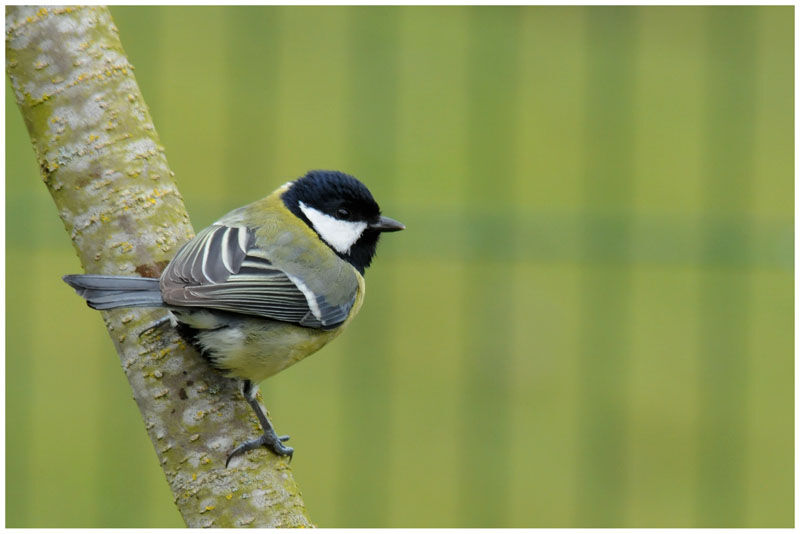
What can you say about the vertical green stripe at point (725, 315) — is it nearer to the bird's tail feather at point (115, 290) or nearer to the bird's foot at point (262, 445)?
the bird's foot at point (262, 445)

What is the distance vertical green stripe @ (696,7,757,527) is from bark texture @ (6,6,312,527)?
11.1 ft

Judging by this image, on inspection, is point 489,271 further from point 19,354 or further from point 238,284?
point 238,284

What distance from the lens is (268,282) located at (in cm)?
238

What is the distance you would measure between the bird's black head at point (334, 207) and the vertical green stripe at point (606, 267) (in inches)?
97.0

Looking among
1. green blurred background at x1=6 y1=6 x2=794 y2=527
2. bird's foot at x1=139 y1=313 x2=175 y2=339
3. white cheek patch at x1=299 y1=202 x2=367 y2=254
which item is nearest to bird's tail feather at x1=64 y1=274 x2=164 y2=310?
bird's foot at x1=139 y1=313 x2=175 y2=339

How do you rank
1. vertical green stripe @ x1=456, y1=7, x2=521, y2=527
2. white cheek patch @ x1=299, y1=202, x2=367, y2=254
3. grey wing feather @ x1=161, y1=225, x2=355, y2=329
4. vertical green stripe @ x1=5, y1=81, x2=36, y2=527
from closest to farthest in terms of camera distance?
grey wing feather @ x1=161, y1=225, x2=355, y2=329, white cheek patch @ x1=299, y1=202, x2=367, y2=254, vertical green stripe @ x1=5, y1=81, x2=36, y2=527, vertical green stripe @ x1=456, y1=7, x2=521, y2=527

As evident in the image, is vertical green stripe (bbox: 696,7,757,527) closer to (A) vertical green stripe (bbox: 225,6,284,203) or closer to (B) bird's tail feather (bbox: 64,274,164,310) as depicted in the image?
(A) vertical green stripe (bbox: 225,6,284,203)

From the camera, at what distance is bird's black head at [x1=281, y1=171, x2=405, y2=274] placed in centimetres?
269

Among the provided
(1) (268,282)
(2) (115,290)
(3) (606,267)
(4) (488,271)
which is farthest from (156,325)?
(3) (606,267)

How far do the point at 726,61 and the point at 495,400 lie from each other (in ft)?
7.71

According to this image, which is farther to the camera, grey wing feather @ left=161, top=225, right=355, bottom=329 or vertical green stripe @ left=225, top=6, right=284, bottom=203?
vertical green stripe @ left=225, top=6, right=284, bottom=203

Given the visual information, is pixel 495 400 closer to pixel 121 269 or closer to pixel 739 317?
pixel 739 317

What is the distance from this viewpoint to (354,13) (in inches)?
227

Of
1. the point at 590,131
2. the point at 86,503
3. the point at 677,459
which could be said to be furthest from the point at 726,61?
the point at 86,503
